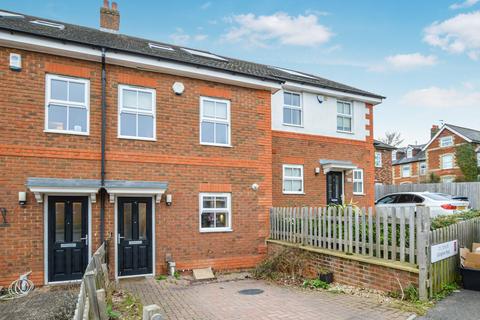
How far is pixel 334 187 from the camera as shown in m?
14.2

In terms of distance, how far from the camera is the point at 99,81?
8.67 metres

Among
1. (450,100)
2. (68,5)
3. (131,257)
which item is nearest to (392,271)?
(131,257)

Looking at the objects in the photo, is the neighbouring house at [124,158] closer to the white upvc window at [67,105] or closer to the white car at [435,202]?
the white upvc window at [67,105]

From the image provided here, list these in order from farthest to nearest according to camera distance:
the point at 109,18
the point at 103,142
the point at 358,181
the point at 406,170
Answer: the point at 406,170, the point at 358,181, the point at 109,18, the point at 103,142

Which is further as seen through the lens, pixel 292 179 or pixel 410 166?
pixel 410 166

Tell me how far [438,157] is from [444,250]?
Result: 33353 mm

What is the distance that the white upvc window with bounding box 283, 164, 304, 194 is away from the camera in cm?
1278

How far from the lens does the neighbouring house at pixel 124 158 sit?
7.76m

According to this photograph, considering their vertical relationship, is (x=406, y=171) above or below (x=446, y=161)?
below

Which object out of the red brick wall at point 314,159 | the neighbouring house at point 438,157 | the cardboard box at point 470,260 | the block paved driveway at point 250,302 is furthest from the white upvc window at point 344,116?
the neighbouring house at point 438,157

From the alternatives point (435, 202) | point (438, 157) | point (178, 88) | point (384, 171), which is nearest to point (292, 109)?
point (178, 88)

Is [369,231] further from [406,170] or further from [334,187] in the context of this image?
[406,170]

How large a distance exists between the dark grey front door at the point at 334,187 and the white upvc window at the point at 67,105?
935 centimetres

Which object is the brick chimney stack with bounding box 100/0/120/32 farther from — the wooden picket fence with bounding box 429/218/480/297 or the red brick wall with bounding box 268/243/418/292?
the wooden picket fence with bounding box 429/218/480/297
